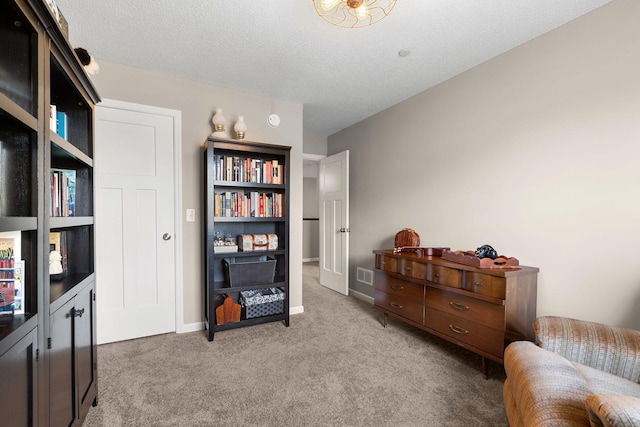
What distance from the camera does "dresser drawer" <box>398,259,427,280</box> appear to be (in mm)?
2402

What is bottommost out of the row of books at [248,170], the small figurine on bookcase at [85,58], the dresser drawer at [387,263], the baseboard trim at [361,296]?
the baseboard trim at [361,296]

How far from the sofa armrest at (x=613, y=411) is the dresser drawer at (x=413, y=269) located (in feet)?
5.31

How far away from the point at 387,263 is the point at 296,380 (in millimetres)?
1371

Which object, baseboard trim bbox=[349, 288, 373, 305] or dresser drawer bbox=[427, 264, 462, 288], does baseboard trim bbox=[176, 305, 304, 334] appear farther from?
dresser drawer bbox=[427, 264, 462, 288]

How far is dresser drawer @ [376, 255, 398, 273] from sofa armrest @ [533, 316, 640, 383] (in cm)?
133

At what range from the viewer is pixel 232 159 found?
8.95ft

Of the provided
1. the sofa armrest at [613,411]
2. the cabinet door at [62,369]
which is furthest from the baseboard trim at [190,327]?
the sofa armrest at [613,411]

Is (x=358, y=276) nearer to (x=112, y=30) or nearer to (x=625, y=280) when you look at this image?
(x=625, y=280)

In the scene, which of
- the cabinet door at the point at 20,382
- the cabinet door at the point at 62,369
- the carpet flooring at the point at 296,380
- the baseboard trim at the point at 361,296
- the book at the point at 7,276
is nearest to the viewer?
the cabinet door at the point at 20,382

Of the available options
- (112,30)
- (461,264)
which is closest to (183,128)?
(112,30)

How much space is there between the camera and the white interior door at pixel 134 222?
245 cm

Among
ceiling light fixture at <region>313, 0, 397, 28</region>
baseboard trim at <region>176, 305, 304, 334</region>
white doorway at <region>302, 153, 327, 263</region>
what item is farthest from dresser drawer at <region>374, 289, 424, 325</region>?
white doorway at <region>302, 153, 327, 263</region>

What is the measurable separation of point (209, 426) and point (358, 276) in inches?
106

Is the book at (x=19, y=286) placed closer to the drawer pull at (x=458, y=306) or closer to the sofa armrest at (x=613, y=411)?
the sofa armrest at (x=613, y=411)
